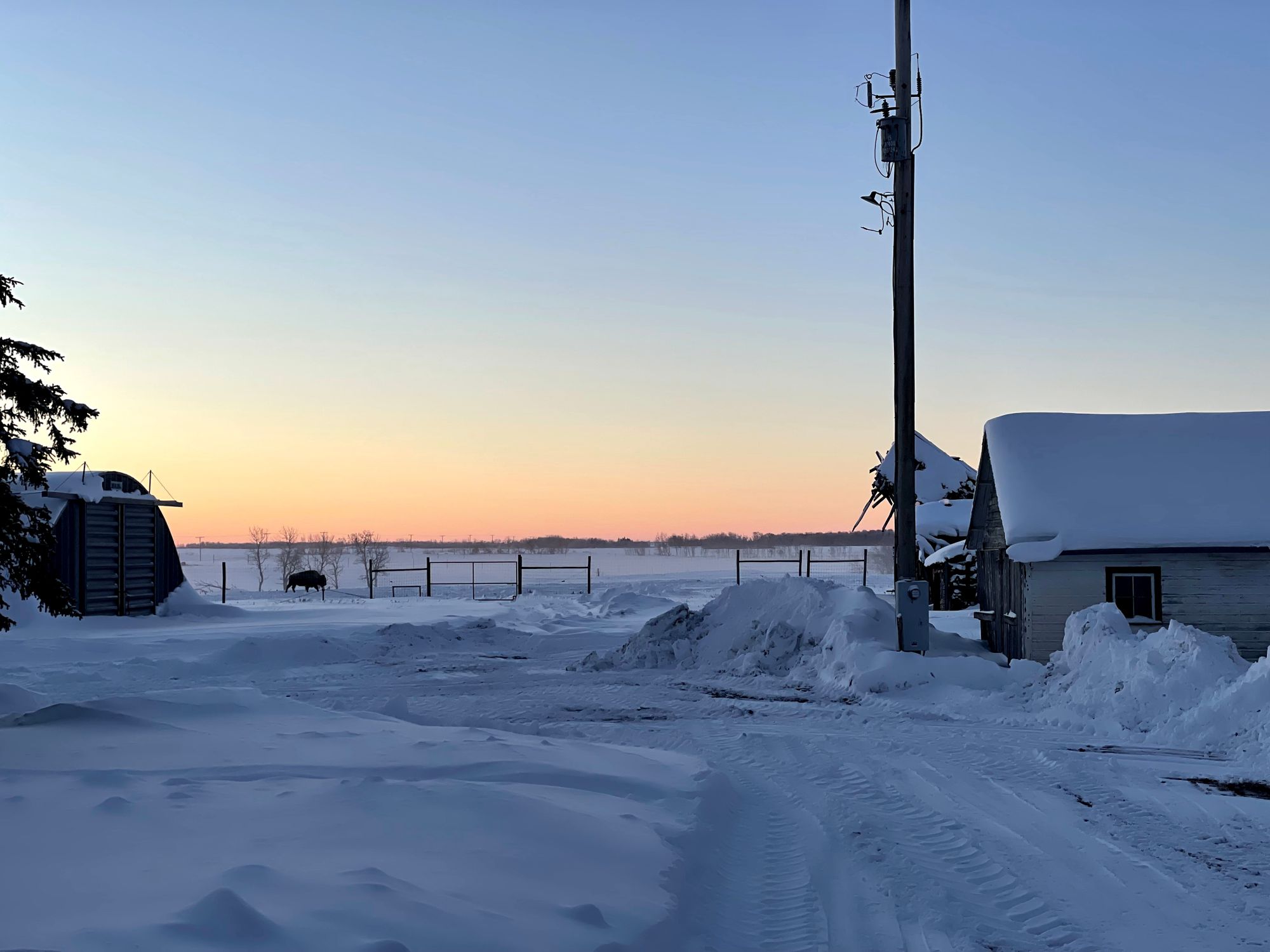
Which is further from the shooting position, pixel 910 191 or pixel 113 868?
pixel 910 191

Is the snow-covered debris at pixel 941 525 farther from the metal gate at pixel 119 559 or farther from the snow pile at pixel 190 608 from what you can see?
the metal gate at pixel 119 559

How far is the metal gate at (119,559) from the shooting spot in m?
26.2

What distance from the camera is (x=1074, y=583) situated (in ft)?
53.5

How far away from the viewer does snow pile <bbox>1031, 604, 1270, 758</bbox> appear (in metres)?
10.8

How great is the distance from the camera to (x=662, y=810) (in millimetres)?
7492

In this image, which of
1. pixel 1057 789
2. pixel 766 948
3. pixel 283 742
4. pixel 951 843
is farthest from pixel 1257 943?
pixel 283 742

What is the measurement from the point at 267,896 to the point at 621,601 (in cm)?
2830

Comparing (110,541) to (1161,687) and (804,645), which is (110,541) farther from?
(1161,687)

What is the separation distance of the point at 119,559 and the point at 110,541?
1.90 ft

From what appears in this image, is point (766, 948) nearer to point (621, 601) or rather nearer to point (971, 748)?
point (971, 748)

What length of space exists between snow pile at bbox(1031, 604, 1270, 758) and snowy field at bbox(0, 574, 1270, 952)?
0.04 m

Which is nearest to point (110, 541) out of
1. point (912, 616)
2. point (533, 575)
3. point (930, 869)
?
point (912, 616)

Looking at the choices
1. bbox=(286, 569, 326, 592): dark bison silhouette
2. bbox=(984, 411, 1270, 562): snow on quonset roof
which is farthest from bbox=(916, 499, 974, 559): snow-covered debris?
bbox=(286, 569, 326, 592): dark bison silhouette

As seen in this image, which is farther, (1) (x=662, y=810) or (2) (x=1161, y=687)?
(2) (x=1161, y=687)
